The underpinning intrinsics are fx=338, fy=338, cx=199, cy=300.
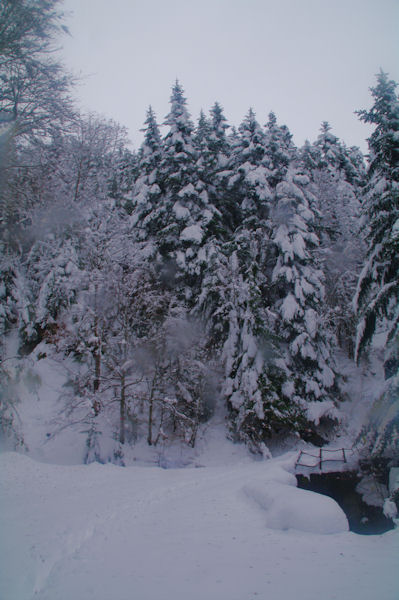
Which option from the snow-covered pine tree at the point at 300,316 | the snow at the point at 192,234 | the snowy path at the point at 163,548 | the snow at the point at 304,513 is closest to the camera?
the snowy path at the point at 163,548

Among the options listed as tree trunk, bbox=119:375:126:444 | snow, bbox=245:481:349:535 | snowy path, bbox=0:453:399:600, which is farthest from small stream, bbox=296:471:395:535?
tree trunk, bbox=119:375:126:444

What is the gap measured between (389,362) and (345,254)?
14115 mm

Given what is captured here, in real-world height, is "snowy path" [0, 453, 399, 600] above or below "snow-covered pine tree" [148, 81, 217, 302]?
below

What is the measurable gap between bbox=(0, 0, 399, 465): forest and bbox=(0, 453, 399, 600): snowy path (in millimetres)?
4664

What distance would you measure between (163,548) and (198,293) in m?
14.3

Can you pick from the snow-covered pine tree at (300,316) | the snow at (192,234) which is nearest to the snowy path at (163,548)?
the snow-covered pine tree at (300,316)

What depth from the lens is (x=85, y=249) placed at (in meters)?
18.6

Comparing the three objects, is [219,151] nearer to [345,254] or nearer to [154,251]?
[154,251]

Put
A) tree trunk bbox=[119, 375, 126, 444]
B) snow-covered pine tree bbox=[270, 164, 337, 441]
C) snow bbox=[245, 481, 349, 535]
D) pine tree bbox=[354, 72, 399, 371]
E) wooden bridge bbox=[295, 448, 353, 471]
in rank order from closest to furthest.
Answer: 1. snow bbox=[245, 481, 349, 535]
2. pine tree bbox=[354, 72, 399, 371]
3. wooden bridge bbox=[295, 448, 353, 471]
4. tree trunk bbox=[119, 375, 126, 444]
5. snow-covered pine tree bbox=[270, 164, 337, 441]

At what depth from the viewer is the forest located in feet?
48.0

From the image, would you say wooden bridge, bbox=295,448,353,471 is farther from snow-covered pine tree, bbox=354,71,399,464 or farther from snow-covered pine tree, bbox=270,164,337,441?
snow-covered pine tree, bbox=354,71,399,464

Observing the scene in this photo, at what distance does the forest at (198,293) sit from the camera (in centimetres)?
1462

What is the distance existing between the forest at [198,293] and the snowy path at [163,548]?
4664 mm

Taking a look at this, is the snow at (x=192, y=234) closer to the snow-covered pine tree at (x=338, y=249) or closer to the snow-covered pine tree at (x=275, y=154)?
the snow-covered pine tree at (x=275, y=154)
